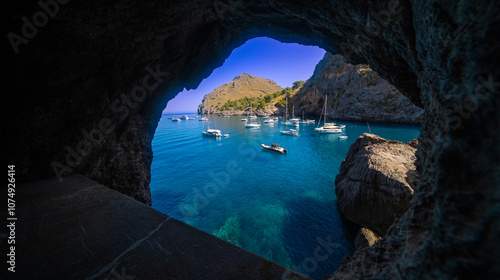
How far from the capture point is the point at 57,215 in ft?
7.59

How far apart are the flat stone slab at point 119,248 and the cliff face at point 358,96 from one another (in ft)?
215

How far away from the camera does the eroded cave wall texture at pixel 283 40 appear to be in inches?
38.0

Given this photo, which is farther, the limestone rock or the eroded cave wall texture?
the limestone rock

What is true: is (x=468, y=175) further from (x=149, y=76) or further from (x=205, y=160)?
(x=205, y=160)

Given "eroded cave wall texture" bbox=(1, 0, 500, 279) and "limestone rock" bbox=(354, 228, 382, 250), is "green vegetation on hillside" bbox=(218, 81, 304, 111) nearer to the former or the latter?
"limestone rock" bbox=(354, 228, 382, 250)

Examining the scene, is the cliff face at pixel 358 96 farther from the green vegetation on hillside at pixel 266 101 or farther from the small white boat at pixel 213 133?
the small white boat at pixel 213 133

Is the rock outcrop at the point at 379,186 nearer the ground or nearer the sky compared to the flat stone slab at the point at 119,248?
nearer the ground

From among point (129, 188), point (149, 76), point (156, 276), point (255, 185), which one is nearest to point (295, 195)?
point (255, 185)

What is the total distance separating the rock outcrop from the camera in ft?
27.7

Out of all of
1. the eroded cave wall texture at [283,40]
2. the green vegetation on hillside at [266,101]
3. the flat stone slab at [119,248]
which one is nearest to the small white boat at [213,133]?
the eroded cave wall texture at [283,40]

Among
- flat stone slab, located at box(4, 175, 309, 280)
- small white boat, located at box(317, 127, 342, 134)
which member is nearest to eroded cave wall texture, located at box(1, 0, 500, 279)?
flat stone slab, located at box(4, 175, 309, 280)

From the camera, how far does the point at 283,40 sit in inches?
292

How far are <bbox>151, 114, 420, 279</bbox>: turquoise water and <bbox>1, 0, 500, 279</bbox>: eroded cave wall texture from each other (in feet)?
24.7

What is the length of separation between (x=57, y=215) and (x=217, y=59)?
9777 mm
